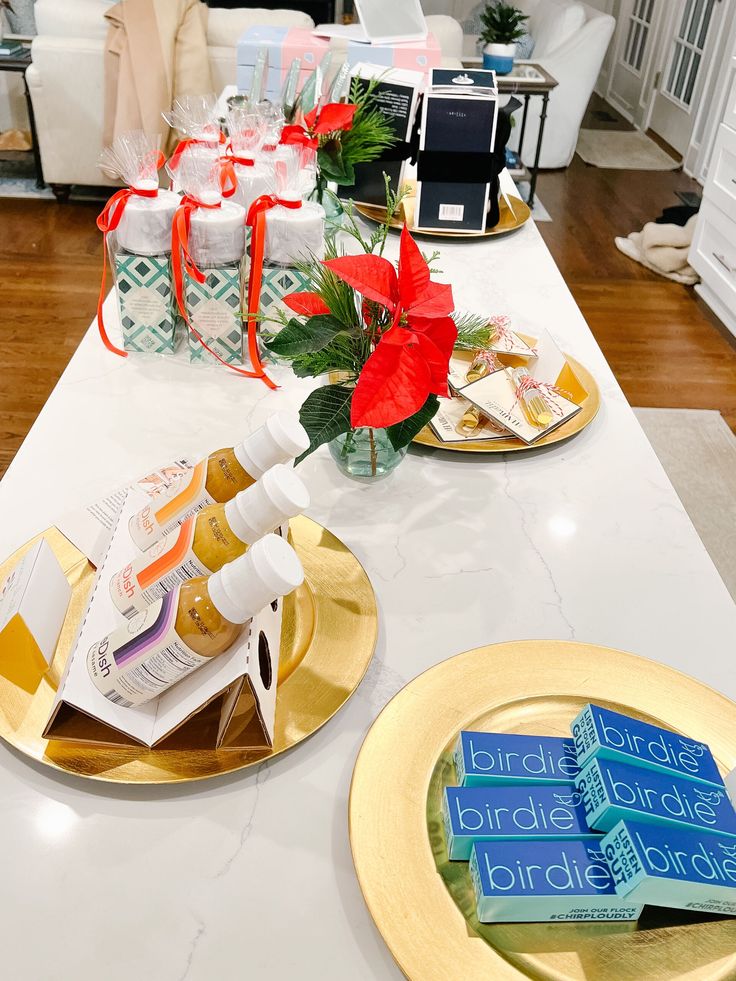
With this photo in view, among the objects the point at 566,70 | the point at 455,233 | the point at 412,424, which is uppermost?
the point at 412,424

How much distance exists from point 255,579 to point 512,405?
2.06 ft

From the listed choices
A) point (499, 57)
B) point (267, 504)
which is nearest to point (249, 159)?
point (267, 504)

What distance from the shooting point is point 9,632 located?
0.69 m

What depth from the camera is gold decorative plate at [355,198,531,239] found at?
1676 mm

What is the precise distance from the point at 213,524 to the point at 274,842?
0.24 meters

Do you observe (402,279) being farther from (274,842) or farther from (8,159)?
(8,159)

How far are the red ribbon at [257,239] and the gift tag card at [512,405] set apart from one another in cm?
30

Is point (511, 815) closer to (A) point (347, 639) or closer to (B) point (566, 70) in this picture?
(A) point (347, 639)

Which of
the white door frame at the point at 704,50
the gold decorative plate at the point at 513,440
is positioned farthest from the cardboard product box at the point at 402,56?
the white door frame at the point at 704,50

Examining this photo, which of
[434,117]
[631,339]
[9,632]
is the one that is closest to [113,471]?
[9,632]

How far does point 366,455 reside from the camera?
3.32 feet

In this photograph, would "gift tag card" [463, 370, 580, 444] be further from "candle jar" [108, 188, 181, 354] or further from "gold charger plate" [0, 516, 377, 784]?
"candle jar" [108, 188, 181, 354]

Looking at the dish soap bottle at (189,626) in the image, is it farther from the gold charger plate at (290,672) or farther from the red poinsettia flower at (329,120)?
the red poinsettia flower at (329,120)

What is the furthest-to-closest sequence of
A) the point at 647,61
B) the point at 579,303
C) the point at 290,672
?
the point at 647,61 < the point at 579,303 < the point at 290,672
